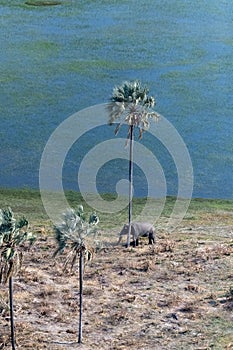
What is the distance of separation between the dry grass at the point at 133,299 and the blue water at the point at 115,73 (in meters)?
17.3

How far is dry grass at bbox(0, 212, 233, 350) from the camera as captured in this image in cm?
4541

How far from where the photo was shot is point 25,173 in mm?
77125

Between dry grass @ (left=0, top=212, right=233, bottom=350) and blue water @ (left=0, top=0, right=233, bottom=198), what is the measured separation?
1730cm

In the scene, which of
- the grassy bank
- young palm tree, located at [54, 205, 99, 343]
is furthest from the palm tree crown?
young palm tree, located at [54, 205, 99, 343]

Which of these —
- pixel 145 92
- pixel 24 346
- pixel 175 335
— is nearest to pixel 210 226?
pixel 145 92

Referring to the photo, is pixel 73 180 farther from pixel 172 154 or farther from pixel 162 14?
pixel 162 14

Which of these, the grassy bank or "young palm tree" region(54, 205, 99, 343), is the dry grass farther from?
the grassy bank

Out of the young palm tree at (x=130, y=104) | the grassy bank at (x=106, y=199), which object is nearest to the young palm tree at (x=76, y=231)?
the young palm tree at (x=130, y=104)

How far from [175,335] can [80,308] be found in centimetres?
534

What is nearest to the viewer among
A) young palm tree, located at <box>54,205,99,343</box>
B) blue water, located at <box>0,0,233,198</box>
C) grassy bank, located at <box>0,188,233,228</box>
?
young palm tree, located at <box>54,205,99,343</box>

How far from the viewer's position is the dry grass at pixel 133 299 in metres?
45.4

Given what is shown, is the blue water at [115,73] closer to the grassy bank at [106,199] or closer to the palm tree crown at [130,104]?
the grassy bank at [106,199]

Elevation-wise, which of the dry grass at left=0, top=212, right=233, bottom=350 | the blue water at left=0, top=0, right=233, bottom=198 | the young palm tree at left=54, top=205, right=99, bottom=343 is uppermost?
the blue water at left=0, top=0, right=233, bottom=198

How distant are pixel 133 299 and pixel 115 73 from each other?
53.7 metres
